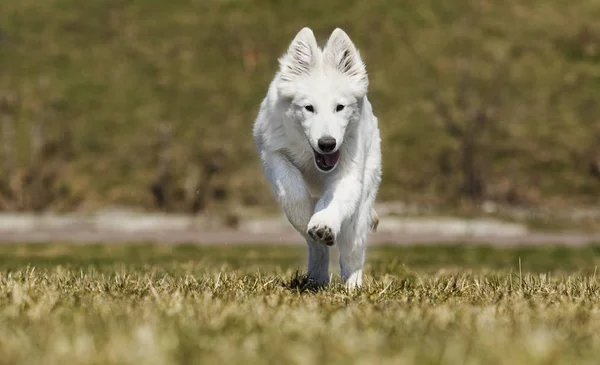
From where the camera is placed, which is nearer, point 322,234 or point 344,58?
point 322,234

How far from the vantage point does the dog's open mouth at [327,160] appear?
6090 millimetres

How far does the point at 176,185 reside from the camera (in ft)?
78.6

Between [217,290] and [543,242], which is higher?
[217,290]

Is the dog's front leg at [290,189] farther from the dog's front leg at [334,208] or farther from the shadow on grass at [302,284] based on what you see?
the shadow on grass at [302,284]

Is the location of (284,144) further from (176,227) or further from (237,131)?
(237,131)

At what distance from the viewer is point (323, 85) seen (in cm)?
614

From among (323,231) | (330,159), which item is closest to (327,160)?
(330,159)

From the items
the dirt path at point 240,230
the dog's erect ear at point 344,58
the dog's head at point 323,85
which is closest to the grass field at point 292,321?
the dog's head at point 323,85

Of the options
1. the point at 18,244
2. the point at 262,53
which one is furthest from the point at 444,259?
the point at 262,53

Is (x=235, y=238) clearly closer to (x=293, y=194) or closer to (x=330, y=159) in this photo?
(x=293, y=194)

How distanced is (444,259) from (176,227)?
795 cm

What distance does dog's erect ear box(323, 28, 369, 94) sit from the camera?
6.23m

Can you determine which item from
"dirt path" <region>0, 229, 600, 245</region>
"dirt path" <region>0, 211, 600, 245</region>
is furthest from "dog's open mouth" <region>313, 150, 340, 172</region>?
"dirt path" <region>0, 211, 600, 245</region>

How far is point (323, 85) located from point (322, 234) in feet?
3.41
